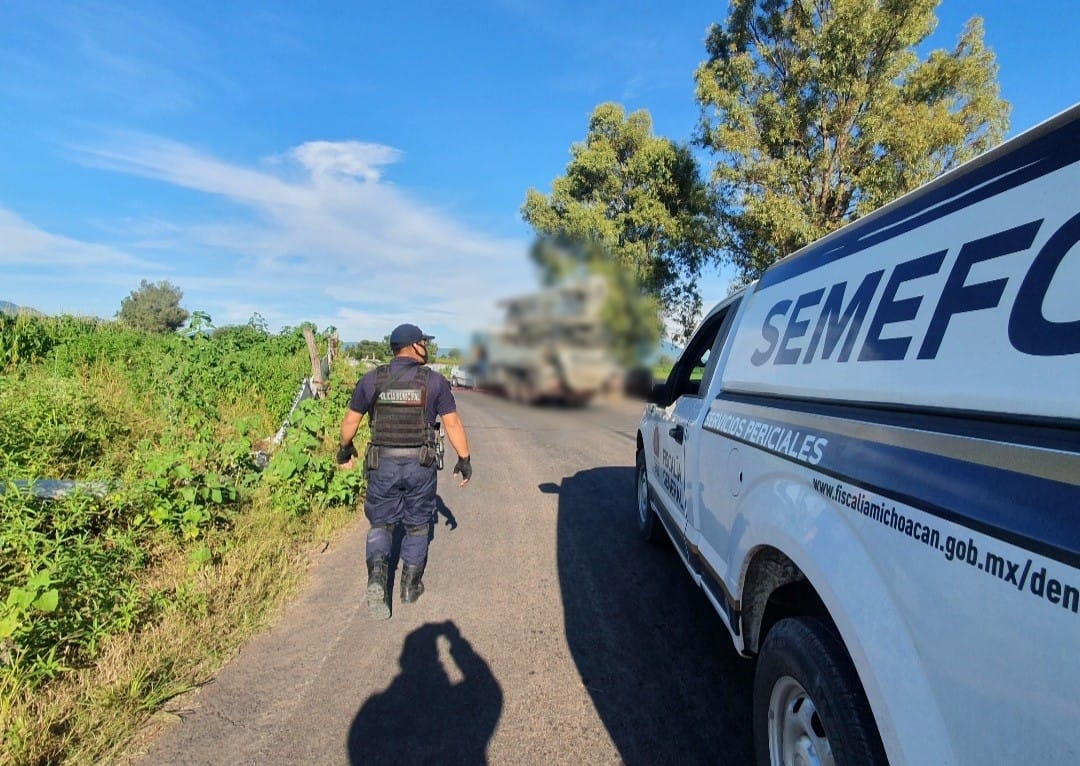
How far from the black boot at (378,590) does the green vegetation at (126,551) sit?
24.7 inches

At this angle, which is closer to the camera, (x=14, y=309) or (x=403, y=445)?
(x=403, y=445)

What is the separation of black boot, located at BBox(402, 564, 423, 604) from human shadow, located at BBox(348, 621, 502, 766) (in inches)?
25.0

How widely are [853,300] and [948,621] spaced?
0.99 metres

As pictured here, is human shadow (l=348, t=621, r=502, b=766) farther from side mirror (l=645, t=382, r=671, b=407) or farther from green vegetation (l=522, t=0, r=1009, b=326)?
green vegetation (l=522, t=0, r=1009, b=326)

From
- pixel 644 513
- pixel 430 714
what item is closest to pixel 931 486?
pixel 430 714

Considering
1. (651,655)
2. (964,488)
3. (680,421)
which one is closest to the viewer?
(964,488)

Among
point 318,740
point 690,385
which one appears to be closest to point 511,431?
point 690,385

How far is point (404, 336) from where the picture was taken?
13.0 ft

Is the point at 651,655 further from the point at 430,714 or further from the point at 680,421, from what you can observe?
the point at 680,421

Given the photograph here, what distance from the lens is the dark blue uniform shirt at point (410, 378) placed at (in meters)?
3.91

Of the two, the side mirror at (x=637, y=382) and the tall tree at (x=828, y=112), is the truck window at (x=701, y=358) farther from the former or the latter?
the tall tree at (x=828, y=112)

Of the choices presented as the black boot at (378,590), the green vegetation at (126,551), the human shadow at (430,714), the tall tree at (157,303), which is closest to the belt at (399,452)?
the black boot at (378,590)

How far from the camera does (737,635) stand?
2.25m

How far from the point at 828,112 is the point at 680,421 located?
1457 cm
